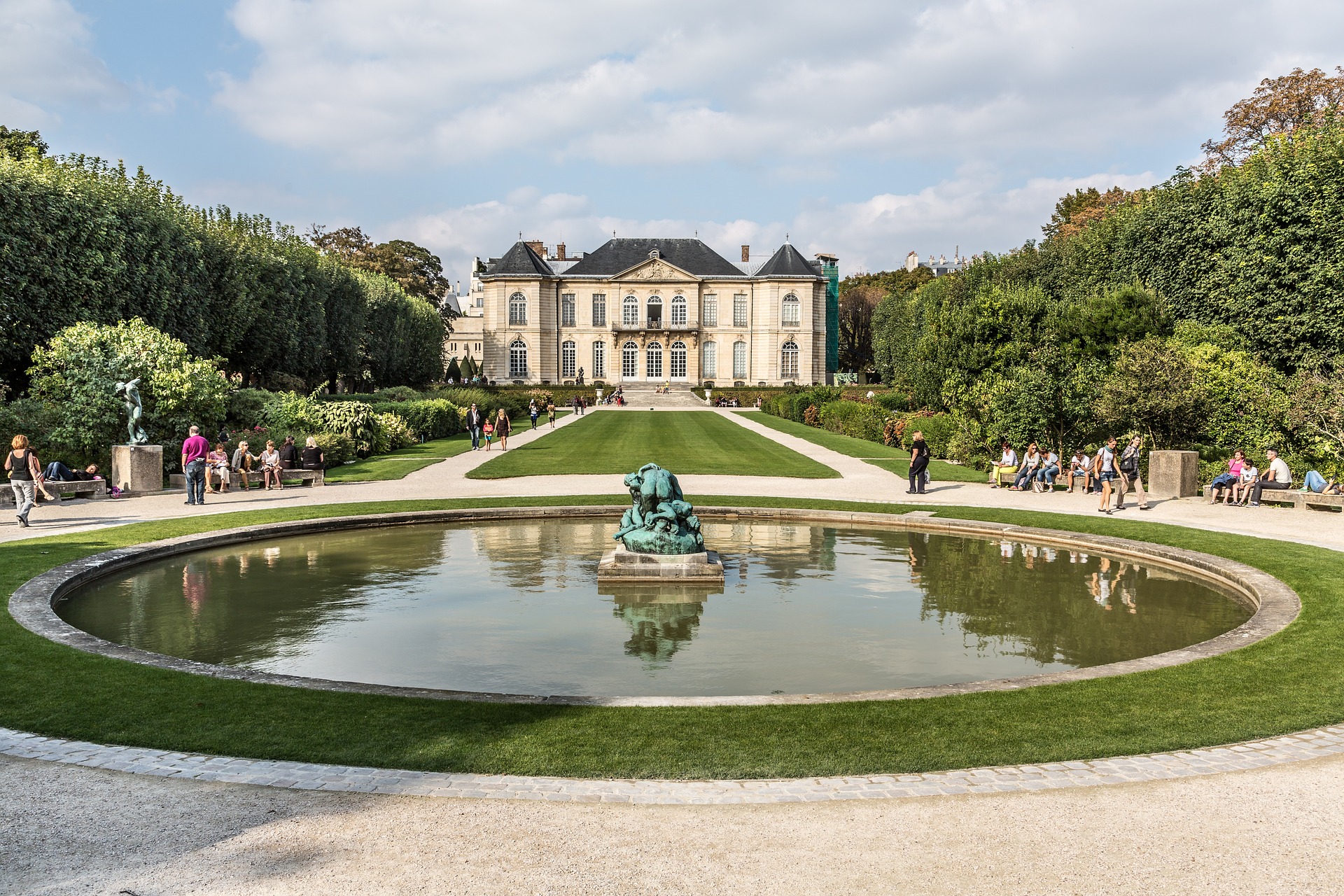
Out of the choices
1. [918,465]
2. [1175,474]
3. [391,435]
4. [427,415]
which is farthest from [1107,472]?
[427,415]

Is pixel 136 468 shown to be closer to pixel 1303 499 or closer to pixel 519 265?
pixel 1303 499

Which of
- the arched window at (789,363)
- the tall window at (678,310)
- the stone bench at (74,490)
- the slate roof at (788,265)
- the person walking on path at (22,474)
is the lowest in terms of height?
the stone bench at (74,490)

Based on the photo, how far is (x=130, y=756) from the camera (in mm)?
6074

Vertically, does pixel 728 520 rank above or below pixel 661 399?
below

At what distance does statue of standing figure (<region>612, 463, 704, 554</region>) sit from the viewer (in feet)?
41.1

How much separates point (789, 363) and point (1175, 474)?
7048cm

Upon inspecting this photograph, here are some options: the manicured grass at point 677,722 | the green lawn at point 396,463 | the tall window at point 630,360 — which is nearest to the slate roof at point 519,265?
the tall window at point 630,360

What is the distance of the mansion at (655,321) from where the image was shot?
8850 cm

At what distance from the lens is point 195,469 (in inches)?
722

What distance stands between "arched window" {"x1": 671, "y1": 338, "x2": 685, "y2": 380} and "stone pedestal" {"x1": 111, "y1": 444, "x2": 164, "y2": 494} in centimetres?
7091

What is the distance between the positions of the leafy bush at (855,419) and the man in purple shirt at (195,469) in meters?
22.1

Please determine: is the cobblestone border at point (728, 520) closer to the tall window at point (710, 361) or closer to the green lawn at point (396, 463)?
the green lawn at point (396, 463)

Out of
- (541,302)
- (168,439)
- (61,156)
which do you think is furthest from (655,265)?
(168,439)

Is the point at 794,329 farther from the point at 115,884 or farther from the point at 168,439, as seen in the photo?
the point at 115,884
